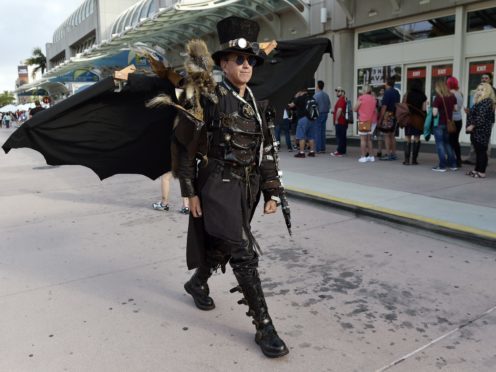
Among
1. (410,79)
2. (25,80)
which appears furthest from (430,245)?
(25,80)

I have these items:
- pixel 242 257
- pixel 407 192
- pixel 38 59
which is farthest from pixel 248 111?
pixel 38 59

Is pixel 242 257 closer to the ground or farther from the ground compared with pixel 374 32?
closer to the ground

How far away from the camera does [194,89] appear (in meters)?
2.99

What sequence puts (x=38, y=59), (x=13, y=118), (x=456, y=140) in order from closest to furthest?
(x=456, y=140) < (x=13, y=118) < (x=38, y=59)

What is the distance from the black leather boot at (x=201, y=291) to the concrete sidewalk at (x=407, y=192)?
2938 millimetres

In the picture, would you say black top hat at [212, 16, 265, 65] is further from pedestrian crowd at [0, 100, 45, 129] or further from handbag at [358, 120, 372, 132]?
pedestrian crowd at [0, 100, 45, 129]

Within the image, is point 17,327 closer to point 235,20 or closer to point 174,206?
point 235,20

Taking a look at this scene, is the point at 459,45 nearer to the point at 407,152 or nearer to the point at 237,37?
the point at 407,152

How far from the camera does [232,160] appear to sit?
9.98 feet

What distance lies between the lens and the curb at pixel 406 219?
4980mm

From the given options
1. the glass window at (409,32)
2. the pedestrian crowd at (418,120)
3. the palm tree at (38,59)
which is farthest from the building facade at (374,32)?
the palm tree at (38,59)

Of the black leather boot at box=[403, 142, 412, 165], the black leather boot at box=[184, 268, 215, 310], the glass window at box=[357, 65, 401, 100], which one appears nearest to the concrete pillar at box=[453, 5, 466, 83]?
the glass window at box=[357, 65, 401, 100]

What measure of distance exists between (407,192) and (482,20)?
6728mm

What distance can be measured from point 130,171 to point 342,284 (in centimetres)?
201
